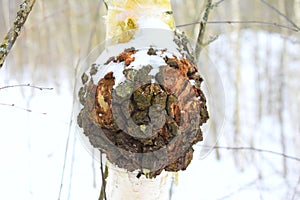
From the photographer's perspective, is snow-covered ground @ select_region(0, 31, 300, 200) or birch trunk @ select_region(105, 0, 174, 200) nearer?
birch trunk @ select_region(105, 0, 174, 200)

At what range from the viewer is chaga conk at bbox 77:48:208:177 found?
0.51 m

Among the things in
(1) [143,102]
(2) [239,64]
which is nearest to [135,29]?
(1) [143,102]

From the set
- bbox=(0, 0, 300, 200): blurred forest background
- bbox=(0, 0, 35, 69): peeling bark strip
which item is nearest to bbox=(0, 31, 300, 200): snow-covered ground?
bbox=(0, 0, 300, 200): blurred forest background

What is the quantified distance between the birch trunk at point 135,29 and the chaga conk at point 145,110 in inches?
1.4

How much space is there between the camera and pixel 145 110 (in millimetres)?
507

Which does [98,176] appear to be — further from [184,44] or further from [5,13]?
[5,13]

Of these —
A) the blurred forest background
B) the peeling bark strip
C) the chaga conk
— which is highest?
the blurred forest background

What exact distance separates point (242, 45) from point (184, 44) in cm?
524

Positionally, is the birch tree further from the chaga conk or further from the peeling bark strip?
the peeling bark strip

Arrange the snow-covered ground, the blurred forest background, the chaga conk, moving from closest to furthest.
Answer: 1. the chaga conk
2. the snow-covered ground
3. the blurred forest background

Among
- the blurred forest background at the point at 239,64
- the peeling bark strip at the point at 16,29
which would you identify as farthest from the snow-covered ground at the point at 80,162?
the peeling bark strip at the point at 16,29

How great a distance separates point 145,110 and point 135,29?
5.5 inches

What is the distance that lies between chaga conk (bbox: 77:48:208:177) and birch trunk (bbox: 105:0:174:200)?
0.04 metres

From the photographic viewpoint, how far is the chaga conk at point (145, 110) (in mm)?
507
